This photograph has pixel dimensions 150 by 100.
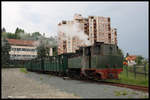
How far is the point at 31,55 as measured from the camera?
7150 cm

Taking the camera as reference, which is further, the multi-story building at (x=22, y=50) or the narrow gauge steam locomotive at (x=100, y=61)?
the multi-story building at (x=22, y=50)

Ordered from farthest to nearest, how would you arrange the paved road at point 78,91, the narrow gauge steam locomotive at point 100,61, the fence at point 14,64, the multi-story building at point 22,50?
the multi-story building at point 22,50
the fence at point 14,64
the narrow gauge steam locomotive at point 100,61
the paved road at point 78,91

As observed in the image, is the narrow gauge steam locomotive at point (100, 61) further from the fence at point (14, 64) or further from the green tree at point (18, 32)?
the green tree at point (18, 32)

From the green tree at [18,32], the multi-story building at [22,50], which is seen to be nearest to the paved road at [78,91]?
the multi-story building at [22,50]

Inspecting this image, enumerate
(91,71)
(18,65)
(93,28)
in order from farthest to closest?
(93,28) → (18,65) → (91,71)

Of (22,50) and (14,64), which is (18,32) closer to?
(22,50)

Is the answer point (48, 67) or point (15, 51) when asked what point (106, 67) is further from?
point (15, 51)

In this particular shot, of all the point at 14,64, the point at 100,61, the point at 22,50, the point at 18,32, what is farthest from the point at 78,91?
the point at 18,32

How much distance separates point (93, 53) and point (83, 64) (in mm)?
1282

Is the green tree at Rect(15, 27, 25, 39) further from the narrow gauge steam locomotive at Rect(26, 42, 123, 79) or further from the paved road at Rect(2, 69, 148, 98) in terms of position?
the paved road at Rect(2, 69, 148, 98)

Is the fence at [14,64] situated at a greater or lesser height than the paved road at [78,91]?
lesser

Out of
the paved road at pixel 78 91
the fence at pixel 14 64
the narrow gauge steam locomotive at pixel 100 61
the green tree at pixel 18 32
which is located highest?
the green tree at pixel 18 32

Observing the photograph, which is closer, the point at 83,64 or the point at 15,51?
the point at 83,64

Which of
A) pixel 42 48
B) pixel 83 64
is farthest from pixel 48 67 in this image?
pixel 42 48
